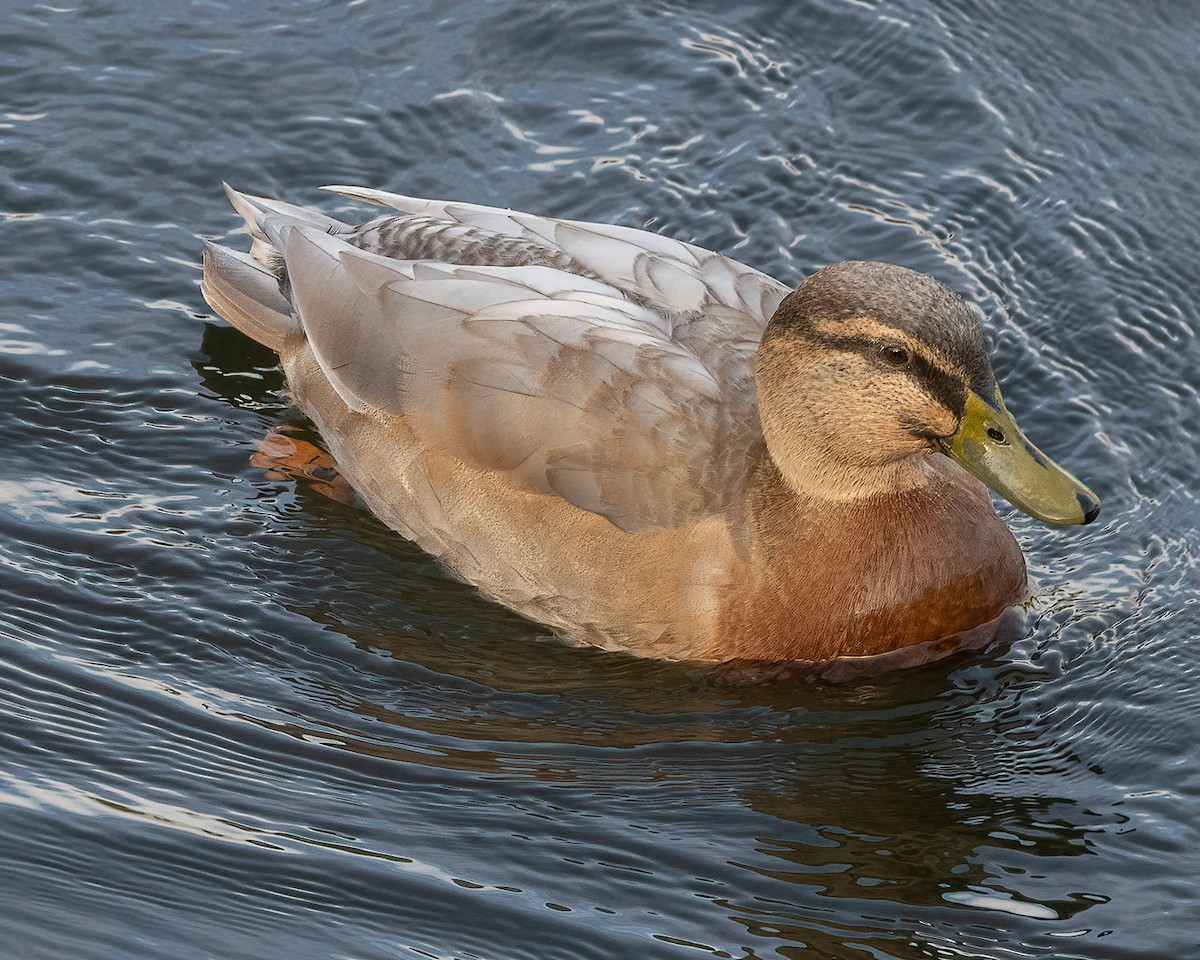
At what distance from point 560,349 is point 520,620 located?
1.11 meters

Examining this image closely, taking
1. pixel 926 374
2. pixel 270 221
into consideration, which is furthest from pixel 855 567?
pixel 270 221

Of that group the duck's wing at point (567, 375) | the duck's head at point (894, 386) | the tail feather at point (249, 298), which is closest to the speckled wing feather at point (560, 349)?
the duck's wing at point (567, 375)

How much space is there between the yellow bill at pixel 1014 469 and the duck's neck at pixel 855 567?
437 mm

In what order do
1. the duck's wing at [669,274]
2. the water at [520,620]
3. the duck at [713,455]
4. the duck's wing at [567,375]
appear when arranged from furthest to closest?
the duck's wing at [669,274] → the duck's wing at [567,375] → the duck at [713,455] → the water at [520,620]

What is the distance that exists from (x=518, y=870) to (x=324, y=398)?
2780mm

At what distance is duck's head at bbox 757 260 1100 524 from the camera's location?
6.08m

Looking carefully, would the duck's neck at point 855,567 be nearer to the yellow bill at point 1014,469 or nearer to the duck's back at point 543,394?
the duck's back at point 543,394

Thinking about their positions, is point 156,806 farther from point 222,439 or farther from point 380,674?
point 222,439

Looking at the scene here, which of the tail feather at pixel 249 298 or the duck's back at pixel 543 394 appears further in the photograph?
the tail feather at pixel 249 298

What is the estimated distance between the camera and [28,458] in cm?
753

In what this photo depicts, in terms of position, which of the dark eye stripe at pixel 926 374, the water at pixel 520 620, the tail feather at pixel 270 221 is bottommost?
the water at pixel 520 620

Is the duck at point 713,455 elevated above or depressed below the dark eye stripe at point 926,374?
below

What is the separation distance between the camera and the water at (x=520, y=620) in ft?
17.7

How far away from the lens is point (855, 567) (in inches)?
258
